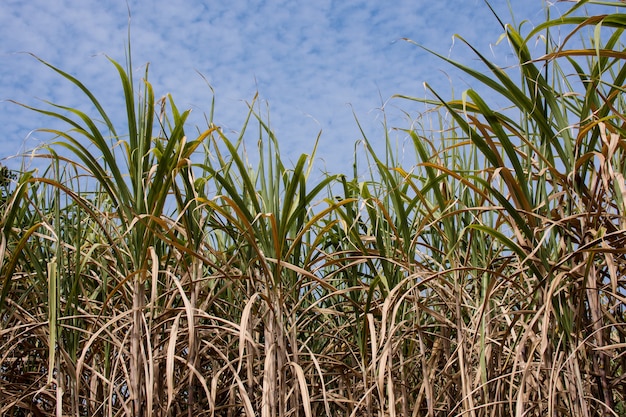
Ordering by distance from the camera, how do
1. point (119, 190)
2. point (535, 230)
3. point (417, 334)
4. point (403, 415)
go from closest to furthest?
point (535, 230) < point (119, 190) < point (403, 415) < point (417, 334)

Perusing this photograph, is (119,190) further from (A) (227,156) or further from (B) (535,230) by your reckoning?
(B) (535,230)

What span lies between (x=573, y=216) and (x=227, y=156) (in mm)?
1205

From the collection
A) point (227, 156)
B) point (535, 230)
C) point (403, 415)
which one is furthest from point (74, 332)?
point (535, 230)

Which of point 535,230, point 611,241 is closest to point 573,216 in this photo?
point 535,230

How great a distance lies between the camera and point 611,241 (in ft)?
5.42

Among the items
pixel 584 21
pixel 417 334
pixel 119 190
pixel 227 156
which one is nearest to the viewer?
pixel 584 21

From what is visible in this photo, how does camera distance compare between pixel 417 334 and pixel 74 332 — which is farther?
pixel 417 334

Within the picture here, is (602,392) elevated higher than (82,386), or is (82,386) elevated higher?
(82,386)

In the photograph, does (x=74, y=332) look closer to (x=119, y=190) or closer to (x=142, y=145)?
(x=119, y=190)

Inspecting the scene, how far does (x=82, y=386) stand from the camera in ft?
6.84

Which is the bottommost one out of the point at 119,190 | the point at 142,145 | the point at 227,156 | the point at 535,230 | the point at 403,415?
the point at 403,415

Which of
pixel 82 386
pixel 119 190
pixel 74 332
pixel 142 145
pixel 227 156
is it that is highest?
pixel 227 156

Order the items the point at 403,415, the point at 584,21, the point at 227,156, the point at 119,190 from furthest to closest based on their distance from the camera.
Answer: the point at 227,156, the point at 403,415, the point at 119,190, the point at 584,21

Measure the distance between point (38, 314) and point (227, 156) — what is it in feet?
2.71
